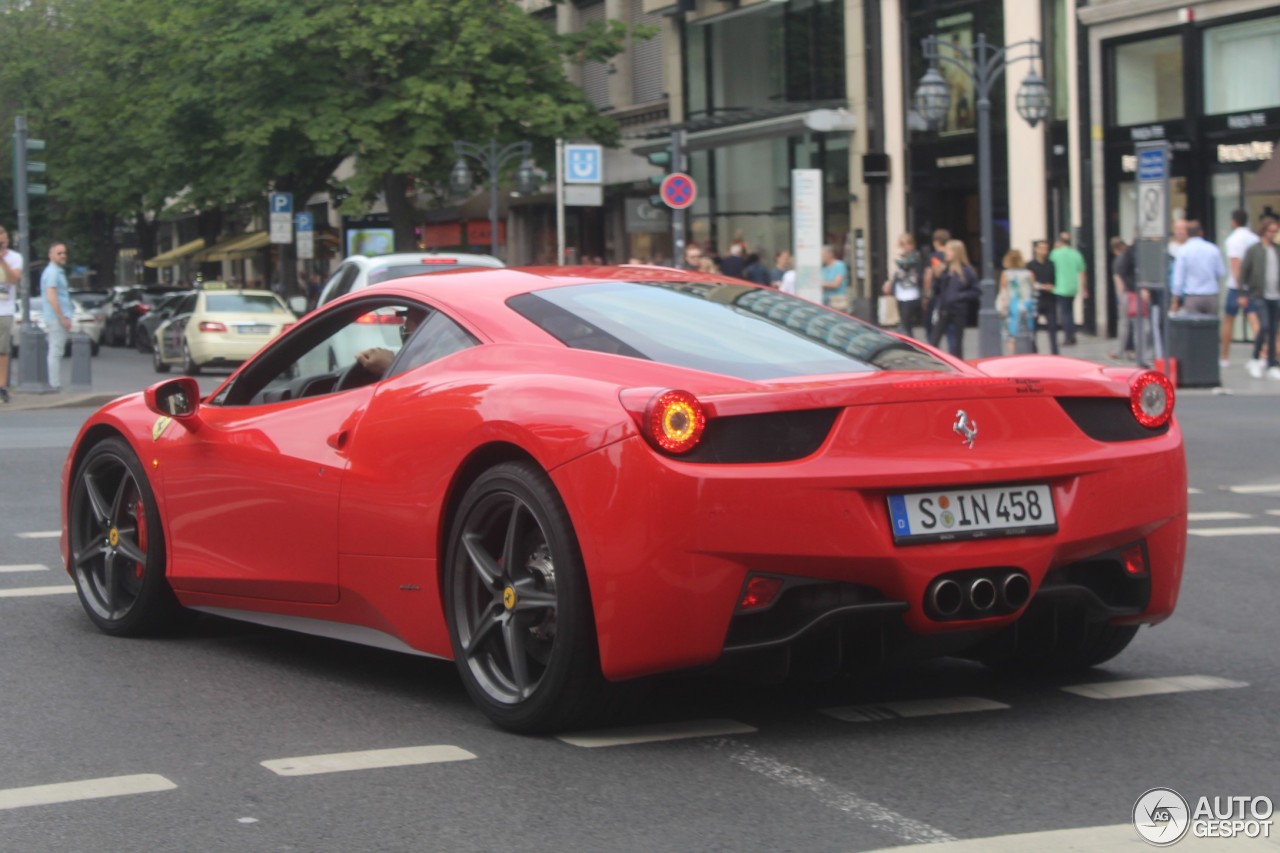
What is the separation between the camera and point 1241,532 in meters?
10.1

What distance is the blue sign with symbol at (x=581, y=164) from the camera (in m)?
27.7

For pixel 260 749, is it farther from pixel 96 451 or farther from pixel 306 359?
pixel 96 451

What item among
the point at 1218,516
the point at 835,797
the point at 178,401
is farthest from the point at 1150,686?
the point at 1218,516

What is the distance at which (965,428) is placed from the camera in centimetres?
507

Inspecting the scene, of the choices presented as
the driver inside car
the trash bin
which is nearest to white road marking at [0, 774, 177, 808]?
the driver inside car

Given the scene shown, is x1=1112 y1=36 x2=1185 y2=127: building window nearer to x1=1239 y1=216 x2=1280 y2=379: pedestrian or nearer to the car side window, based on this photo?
x1=1239 y1=216 x2=1280 y2=379: pedestrian

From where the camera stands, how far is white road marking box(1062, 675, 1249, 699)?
18.8 ft

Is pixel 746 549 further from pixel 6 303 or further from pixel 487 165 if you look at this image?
pixel 487 165

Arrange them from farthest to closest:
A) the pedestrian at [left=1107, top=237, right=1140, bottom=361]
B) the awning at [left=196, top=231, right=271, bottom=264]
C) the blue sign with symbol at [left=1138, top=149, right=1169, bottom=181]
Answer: the awning at [left=196, top=231, right=271, bottom=264] → the pedestrian at [left=1107, top=237, right=1140, bottom=361] → the blue sign with symbol at [left=1138, top=149, right=1169, bottom=181]

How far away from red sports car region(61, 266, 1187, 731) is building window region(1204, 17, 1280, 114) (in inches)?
989

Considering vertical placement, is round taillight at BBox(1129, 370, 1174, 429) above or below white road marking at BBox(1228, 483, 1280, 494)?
above

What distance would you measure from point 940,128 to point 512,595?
3172 centimetres

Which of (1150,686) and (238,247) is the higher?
(238,247)

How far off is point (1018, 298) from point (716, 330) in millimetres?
19816
